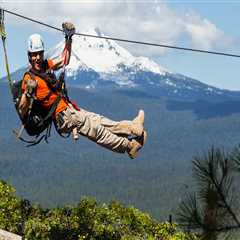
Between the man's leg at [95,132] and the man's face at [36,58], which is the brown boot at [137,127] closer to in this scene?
the man's leg at [95,132]

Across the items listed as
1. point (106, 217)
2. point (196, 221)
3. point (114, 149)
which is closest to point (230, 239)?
point (196, 221)

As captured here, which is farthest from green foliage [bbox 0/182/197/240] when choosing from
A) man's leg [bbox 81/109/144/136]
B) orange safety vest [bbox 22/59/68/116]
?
orange safety vest [bbox 22/59/68/116]

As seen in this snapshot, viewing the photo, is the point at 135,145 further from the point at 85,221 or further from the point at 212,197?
the point at 85,221

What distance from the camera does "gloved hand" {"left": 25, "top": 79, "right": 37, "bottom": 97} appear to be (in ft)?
49.8

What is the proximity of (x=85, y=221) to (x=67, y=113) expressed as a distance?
80.6 ft

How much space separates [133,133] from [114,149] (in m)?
0.52

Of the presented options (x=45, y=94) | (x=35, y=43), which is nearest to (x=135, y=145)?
(x=45, y=94)

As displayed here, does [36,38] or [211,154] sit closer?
[211,154]

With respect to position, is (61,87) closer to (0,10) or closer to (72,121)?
(72,121)

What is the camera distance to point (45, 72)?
15.8 metres

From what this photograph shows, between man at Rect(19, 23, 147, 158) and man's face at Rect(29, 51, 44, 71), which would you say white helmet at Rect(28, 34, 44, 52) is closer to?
man at Rect(19, 23, 147, 158)

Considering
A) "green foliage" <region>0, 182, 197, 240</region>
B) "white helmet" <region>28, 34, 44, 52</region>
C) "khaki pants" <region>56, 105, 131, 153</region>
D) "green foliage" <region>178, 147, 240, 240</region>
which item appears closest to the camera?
"green foliage" <region>178, 147, 240, 240</region>

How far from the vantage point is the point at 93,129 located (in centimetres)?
1595

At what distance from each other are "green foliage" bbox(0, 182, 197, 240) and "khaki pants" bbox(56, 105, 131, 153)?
21640 millimetres
